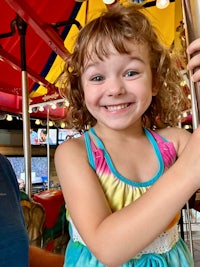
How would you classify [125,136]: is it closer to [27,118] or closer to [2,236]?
[2,236]

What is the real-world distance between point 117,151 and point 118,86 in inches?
5.8

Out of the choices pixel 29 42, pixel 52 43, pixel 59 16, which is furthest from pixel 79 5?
pixel 52 43

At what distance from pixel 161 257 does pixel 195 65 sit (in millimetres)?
471

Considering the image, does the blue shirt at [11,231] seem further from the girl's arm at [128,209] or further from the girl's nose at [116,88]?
the girl's nose at [116,88]

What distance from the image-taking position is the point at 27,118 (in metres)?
1.83

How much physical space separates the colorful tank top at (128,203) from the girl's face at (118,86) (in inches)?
2.8

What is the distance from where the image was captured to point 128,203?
26.7 inches

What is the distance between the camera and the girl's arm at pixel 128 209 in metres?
0.45

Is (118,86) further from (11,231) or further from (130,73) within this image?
(11,231)

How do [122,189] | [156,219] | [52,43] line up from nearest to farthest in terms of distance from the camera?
1. [156,219]
2. [122,189]
3. [52,43]

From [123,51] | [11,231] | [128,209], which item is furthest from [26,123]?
[128,209]

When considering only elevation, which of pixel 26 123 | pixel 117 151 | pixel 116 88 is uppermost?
pixel 26 123

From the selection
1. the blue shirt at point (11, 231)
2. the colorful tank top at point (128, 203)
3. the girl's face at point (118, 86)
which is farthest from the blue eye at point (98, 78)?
the blue shirt at point (11, 231)

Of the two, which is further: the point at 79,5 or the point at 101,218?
the point at 79,5
